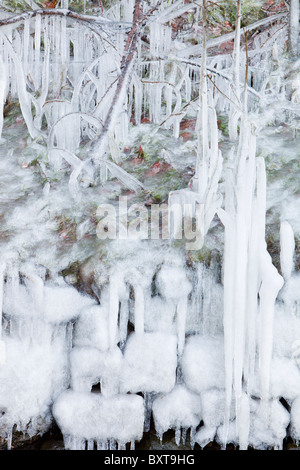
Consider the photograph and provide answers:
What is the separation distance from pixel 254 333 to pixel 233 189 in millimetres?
615

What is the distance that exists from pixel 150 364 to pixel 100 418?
0.33m

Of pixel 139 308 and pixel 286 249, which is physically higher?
pixel 286 249

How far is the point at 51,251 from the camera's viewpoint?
206cm

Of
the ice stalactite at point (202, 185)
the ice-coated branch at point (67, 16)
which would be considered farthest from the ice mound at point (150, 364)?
the ice-coated branch at point (67, 16)

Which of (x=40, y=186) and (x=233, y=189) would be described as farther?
(x=40, y=186)

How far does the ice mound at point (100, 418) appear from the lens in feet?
6.17

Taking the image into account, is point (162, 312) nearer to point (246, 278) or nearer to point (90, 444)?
point (246, 278)

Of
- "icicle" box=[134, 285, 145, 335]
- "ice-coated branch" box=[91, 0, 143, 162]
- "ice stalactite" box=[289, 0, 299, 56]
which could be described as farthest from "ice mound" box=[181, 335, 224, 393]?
"ice stalactite" box=[289, 0, 299, 56]

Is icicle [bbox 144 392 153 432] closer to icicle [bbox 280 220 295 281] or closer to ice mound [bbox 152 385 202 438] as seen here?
ice mound [bbox 152 385 202 438]

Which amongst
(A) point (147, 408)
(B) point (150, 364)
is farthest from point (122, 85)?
(A) point (147, 408)

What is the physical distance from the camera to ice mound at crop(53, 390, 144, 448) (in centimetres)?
188

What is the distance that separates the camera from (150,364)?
6.20ft

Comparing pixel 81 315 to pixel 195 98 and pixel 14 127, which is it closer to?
pixel 14 127

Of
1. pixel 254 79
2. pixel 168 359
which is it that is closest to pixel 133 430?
pixel 168 359
